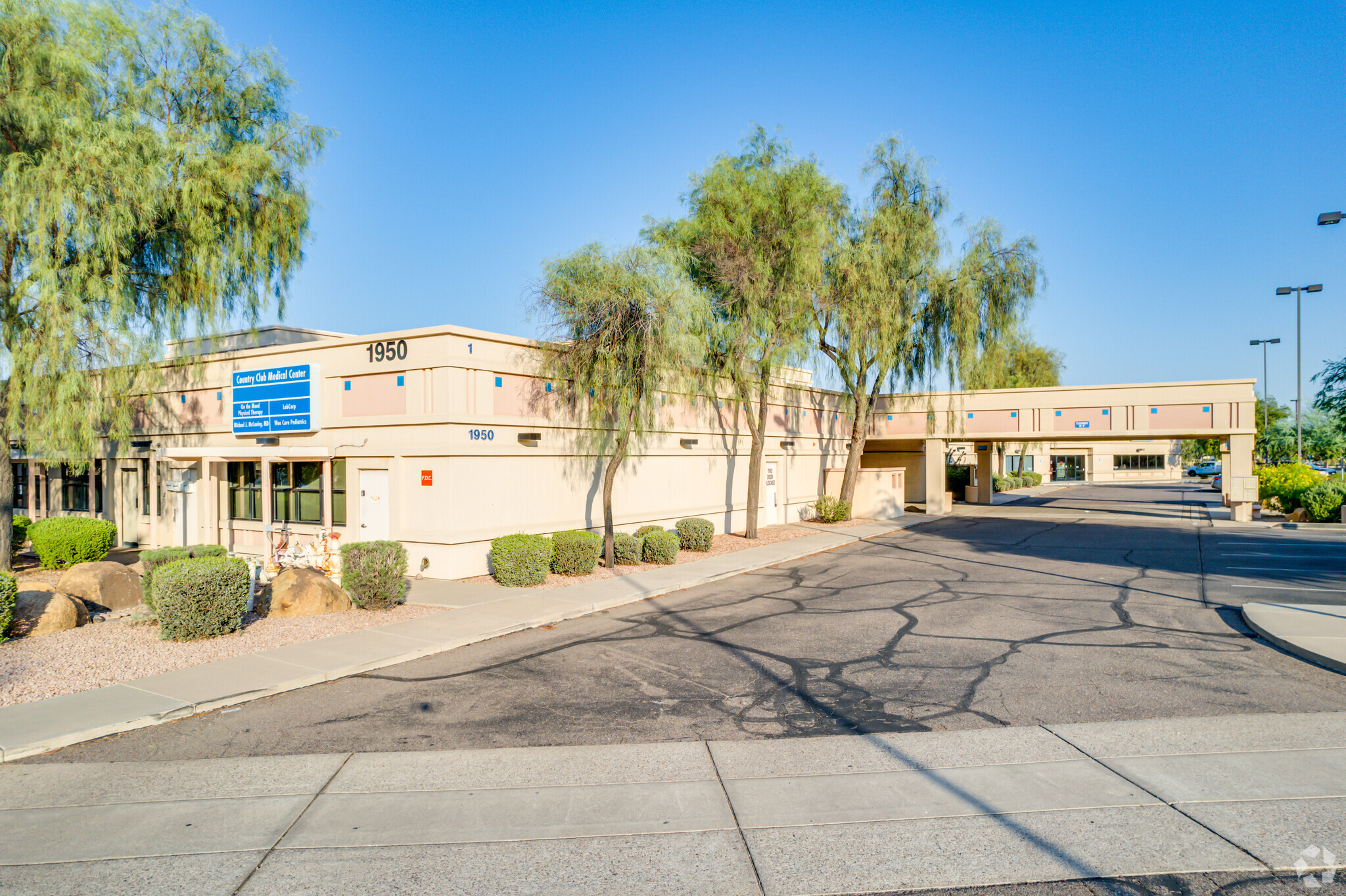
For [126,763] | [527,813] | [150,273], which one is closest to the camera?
[527,813]

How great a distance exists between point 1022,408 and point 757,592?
2242cm

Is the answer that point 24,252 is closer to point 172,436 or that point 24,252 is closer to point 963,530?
point 172,436

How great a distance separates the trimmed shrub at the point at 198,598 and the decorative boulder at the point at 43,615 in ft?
5.39

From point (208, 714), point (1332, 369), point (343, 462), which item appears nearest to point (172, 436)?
point (343, 462)

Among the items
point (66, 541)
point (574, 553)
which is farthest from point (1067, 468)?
point (66, 541)

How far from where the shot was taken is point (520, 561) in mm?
14383

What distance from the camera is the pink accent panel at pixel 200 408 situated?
741 inches

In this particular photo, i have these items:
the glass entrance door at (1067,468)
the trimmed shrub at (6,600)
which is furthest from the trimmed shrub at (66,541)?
the glass entrance door at (1067,468)

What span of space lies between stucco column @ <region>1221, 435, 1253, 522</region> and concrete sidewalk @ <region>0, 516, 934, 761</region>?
947 inches

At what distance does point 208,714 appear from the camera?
24.7 feet

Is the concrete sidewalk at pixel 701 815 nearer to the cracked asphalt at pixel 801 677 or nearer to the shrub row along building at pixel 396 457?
the cracked asphalt at pixel 801 677

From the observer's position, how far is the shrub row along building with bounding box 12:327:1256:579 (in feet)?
49.8

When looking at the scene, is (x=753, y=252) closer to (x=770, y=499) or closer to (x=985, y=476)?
(x=770, y=499)

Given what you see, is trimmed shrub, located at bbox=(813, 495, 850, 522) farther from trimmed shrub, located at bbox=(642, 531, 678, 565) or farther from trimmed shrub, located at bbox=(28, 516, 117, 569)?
trimmed shrub, located at bbox=(28, 516, 117, 569)
